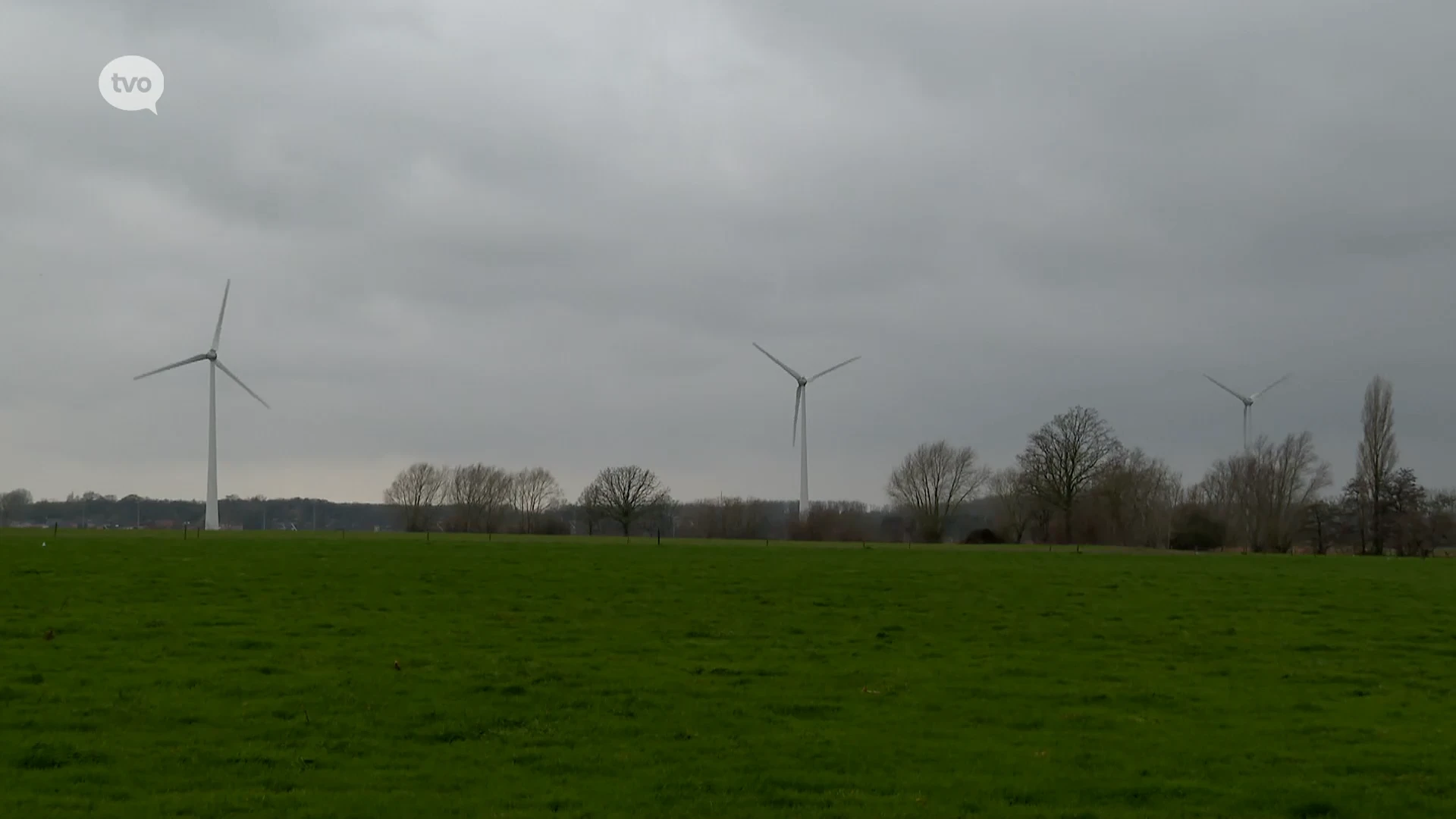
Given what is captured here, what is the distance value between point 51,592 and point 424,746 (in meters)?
20.9

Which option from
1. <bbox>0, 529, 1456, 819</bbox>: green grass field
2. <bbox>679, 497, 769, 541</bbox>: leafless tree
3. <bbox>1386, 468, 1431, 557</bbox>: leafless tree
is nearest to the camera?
<bbox>0, 529, 1456, 819</bbox>: green grass field

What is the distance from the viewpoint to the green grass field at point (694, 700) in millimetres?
14070

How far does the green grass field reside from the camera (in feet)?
46.2

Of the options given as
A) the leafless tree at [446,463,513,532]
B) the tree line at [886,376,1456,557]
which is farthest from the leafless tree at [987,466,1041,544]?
the leafless tree at [446,463,513,532]

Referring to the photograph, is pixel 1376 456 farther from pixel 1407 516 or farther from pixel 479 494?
pixel 479 494

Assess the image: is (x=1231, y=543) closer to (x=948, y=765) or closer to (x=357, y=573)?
(x=357, y=573)

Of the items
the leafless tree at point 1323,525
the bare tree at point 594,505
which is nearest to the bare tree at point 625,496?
the bare tree at point 594,505

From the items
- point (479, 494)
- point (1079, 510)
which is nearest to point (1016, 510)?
point (1079, 510)

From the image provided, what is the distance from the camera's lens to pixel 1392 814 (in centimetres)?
1363

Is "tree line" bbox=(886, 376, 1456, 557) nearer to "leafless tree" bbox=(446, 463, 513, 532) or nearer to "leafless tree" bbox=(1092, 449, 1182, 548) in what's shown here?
"leafless tree" bbox=(1092, 449, 1182, 548)

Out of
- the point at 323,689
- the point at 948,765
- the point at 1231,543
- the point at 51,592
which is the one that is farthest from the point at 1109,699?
the point at 1231,543

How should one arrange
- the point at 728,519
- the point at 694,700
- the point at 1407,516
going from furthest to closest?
the point at 728,519
the point at 1407,516
the point at 694,700

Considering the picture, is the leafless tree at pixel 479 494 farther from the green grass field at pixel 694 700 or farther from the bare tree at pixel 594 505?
the green grass field at pixel 694 700

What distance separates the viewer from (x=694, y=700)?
65.5 feet
